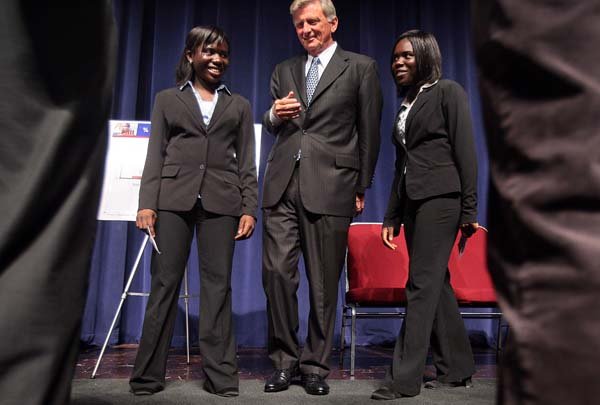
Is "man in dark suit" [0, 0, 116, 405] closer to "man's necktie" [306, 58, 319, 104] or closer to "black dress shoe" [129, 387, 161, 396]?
"black dress shoe" [129, 387, 161, 396]

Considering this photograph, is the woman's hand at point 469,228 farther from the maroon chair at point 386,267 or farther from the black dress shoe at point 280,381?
the maroon chair at point 386,267

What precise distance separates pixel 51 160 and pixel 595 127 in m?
0.44

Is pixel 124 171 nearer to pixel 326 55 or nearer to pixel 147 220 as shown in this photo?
pixel 147 220

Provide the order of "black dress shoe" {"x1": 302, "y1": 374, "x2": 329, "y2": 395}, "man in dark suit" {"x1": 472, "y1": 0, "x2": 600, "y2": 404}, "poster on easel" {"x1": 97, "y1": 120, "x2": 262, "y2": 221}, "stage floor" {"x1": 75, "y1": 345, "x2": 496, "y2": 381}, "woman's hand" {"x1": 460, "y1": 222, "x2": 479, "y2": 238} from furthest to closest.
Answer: "poster on easel" {"x1": 97, "y1": 120, "x2": 262, "y2": 221} < "stage floor" {"x1": 75, "y1": 345, "x2": 496, "y2": 381} < "woman's hand" {"x1": 460, "y1": 222, "x2": 479, "y2": 238} < "black dress shoe" {"x1": 302, "y1": 374, "x2": 329, "y2": 395} < "man in dark suit" {"x1": 472, "y1": 0, "x2": 600, "y2": 404}

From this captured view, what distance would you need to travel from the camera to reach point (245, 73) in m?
4.29

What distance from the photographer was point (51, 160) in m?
0.55

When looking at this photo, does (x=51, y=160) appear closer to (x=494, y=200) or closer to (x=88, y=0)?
(x=88, y=0)

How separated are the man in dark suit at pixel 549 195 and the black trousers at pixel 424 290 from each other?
1790mm

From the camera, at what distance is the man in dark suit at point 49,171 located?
0.53m

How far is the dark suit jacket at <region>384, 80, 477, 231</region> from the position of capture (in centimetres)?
225

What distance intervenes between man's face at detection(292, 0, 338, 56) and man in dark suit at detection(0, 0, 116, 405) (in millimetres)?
2026

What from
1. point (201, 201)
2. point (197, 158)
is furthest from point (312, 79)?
point (201, 201)

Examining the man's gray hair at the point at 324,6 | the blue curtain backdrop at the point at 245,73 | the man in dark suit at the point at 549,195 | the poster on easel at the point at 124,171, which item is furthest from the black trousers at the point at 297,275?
the man in dark suit at the point at 549,195

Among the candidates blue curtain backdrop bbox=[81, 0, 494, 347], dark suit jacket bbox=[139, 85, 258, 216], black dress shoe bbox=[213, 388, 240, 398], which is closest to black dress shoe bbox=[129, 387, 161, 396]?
black dress shoe bbox=[213, 388, 240, 398]
